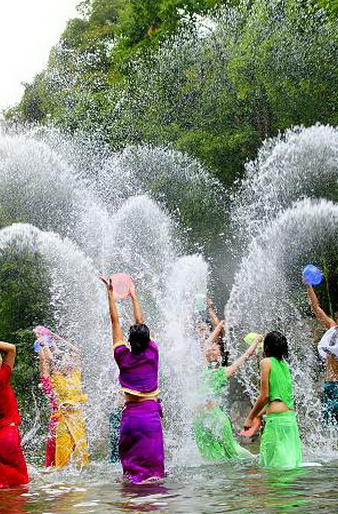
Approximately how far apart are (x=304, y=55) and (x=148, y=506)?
67.3ft

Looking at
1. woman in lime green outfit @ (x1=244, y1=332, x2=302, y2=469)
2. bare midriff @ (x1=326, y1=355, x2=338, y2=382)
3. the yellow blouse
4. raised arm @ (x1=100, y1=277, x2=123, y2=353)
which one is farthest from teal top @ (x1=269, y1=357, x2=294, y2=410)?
the yellow blouse

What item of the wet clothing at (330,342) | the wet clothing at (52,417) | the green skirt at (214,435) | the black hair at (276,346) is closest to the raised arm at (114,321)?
the black hair at (276,346)

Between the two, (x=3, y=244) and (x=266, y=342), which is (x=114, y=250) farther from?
(x=266, y=342)

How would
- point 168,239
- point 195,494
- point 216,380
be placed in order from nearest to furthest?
point 195,494 < point 216,380 < point 168,239

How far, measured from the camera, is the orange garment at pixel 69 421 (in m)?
11.6

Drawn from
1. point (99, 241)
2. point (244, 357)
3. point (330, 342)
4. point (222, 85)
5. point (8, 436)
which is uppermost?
point (222, 85)

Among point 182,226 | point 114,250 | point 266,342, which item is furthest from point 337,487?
point 182,226

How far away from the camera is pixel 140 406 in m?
8.07

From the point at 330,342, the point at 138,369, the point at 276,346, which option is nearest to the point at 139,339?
the point at 138,369

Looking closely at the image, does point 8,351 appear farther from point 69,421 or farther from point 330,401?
point 330,401

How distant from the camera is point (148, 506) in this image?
649cm

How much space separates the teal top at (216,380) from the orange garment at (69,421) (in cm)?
193

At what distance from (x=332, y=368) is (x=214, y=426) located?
1.91 m

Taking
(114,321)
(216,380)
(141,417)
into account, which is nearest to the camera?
(141,417)
